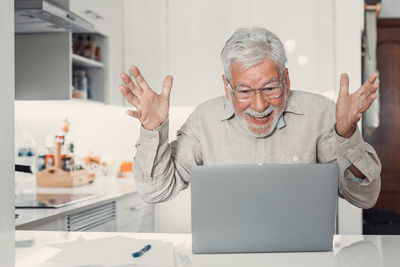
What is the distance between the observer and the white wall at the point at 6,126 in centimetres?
128

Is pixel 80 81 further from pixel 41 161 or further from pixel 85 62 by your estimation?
pixel 41 161

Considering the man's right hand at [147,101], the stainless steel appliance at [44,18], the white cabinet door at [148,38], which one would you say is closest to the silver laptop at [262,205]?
the man's right hand at [147,101]

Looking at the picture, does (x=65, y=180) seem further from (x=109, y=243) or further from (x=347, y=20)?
(x=347, y=20)

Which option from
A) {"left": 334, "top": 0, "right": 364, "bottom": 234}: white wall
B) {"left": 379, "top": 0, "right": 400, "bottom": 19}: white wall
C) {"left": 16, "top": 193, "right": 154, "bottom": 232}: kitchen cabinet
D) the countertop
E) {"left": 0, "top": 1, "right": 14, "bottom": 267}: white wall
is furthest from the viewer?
{"left": 379, "top": 0, "right": 400, "bottom": 19}: white wall

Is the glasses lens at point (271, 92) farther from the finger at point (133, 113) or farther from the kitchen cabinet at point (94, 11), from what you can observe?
the kitchen cabinet at point (94, 11)

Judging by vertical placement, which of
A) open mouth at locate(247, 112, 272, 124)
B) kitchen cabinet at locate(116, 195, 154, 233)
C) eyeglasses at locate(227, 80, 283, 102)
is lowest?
kitchen cabinet at locate(116, 195, 154, 233)

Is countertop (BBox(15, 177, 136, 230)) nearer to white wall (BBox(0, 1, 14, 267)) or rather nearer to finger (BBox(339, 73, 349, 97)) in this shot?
white wall (BBox(0, 1, 14, 267))

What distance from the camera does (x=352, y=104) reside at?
1.37m

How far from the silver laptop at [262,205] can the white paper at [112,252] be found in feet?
0.36

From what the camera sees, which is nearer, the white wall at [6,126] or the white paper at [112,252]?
the white paper at [112,252]

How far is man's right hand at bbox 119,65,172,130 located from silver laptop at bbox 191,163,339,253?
0.38 m

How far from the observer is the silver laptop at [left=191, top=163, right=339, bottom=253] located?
3.85 ft

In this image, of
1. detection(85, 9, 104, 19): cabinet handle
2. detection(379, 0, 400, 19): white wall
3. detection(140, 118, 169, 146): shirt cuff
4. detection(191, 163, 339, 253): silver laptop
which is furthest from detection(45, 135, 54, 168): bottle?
detection(379, 0, 400, 19): white wall

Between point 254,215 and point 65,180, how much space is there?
1925 millimetres
